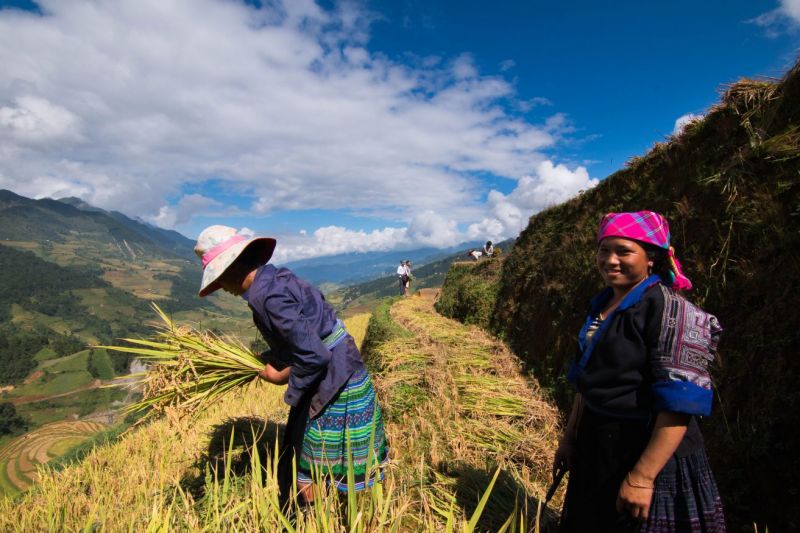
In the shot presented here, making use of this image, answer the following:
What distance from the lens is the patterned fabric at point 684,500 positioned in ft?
4.20

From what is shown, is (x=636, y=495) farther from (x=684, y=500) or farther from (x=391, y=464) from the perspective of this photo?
(x=391, y=464)

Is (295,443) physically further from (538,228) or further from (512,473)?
(538,228)

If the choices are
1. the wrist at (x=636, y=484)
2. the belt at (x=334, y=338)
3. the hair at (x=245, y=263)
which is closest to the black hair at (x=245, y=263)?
the hair at (x=245, y=263)

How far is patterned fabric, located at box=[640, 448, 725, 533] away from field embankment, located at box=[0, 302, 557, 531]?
0.54 m

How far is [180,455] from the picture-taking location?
11.8ft

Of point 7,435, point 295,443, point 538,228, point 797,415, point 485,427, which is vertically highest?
point 538,228

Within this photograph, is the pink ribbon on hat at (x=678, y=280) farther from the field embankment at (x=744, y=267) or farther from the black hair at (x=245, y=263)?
the black hair at (x=245, y=263)

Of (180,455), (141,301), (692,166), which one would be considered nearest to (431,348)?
(180,455)

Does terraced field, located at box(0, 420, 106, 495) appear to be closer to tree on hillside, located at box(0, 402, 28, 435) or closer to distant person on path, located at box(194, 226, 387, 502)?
tree on hillside, located at box(0, 402, 28, 435)

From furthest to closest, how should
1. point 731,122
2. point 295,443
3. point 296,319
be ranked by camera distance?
point 731,122, point 295,443, point 296,319

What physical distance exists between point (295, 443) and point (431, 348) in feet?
13.8

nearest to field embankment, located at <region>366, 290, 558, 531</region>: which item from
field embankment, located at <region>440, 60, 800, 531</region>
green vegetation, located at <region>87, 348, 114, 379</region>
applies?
field embankment, located at <region>440, 60, 800, 531</region>

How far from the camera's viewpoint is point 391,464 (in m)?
2.70

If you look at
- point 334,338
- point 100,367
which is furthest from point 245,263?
point 100,367
